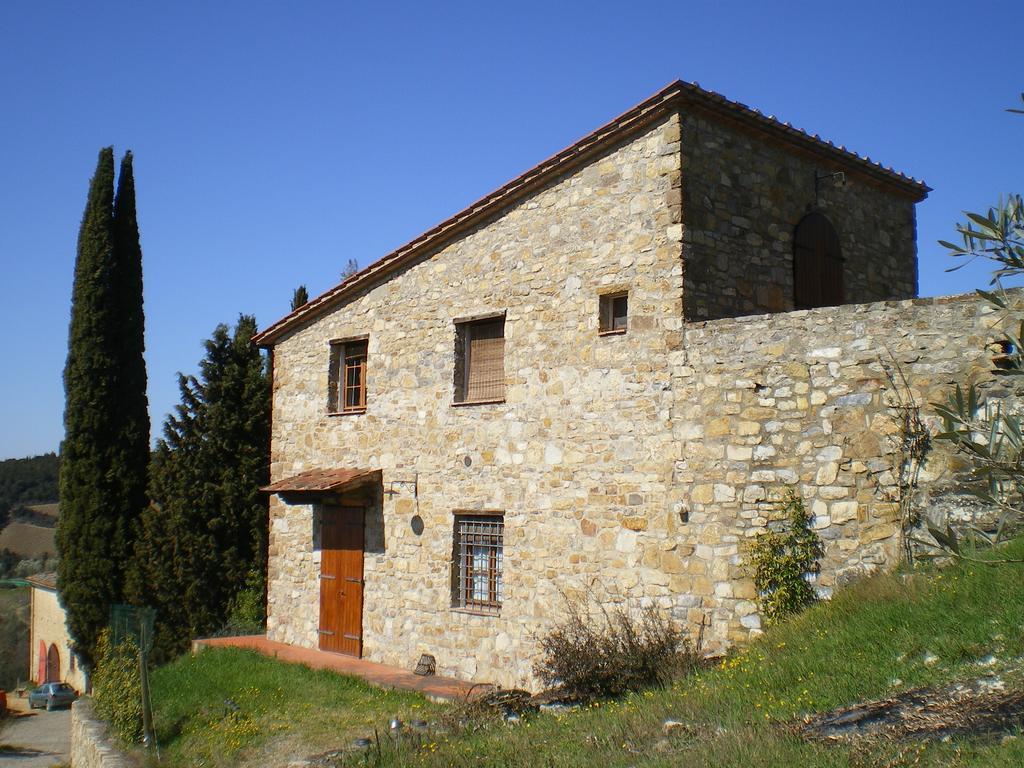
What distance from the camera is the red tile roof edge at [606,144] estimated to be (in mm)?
10195

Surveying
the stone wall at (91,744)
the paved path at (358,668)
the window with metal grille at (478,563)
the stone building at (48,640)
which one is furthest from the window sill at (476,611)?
the stone building at (48,640)

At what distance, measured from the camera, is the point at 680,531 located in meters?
9.63

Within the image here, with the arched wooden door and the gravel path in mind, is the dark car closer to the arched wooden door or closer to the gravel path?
the gravel path

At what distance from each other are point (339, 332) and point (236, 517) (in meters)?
5.90

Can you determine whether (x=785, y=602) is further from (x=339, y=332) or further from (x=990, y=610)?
(x=339, y=332)

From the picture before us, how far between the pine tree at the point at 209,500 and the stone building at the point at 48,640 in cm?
1262

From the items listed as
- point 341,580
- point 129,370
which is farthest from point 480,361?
point 129,370

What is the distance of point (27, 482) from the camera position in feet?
200

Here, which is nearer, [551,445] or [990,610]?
[990,610]

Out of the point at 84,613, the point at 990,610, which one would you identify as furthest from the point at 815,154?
the point at 84,613

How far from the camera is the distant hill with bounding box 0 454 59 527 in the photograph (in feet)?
197

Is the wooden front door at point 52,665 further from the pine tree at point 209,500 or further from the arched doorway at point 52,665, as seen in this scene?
the pine tree at point 209,500

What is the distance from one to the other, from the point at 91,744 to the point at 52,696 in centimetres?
1689

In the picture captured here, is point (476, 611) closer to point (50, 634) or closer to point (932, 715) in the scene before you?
point (932, 715)
